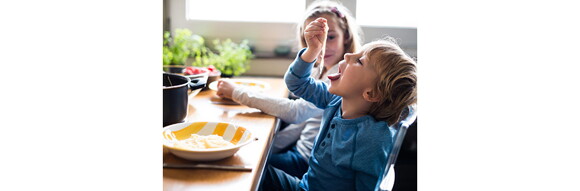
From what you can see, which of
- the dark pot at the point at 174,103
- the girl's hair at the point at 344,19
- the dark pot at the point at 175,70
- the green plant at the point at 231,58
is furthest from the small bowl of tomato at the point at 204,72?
the dark pot at the point at 174,103

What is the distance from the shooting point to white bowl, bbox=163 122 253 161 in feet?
2.81

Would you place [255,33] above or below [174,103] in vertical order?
above

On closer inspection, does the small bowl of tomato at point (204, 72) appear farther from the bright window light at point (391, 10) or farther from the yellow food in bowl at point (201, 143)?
the yellow food in bowl at point (201, 143)

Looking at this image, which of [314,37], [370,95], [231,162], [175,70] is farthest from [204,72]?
[231,162]

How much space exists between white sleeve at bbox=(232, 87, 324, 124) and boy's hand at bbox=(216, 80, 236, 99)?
0.12 ft

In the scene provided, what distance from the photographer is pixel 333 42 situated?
5.32ft

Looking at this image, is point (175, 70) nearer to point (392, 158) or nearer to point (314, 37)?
point (314, 37)

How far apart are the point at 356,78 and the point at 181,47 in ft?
3.85
